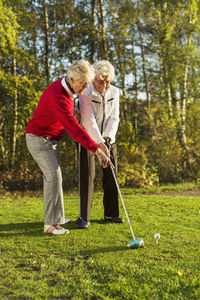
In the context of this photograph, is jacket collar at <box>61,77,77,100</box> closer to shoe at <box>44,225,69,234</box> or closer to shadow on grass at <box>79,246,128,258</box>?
shoe at <box>44,225,69,234</box>

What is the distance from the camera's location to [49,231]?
378 cm

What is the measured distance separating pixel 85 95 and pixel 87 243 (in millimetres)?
1821

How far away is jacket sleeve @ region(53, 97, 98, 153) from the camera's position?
3359mm

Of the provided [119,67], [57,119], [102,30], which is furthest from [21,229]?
[119,67]

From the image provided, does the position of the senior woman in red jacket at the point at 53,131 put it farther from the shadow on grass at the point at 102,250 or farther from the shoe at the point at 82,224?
the shadow on grass at the point at 102,250

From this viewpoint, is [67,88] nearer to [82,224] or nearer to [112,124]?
[112,124]

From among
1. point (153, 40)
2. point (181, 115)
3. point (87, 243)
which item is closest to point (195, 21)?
point (153, 40)

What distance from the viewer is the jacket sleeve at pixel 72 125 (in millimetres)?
3359

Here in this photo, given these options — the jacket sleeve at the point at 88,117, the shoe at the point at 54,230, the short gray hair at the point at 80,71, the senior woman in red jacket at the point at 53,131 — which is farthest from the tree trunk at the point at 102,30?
the shoe at the point at 54,230

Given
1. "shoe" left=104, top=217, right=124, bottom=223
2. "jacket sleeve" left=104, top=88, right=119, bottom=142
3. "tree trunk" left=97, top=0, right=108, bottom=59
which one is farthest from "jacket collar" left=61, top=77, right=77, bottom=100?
"tree trunk" left=97, top=0, right=108, bottom=59

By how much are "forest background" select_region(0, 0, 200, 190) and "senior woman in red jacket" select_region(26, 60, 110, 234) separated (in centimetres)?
551

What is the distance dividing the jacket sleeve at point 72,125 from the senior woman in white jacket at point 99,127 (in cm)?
48

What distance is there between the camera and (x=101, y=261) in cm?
284

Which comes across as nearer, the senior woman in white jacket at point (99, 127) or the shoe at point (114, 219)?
the senior woman in white jacket at point (99, 127)
